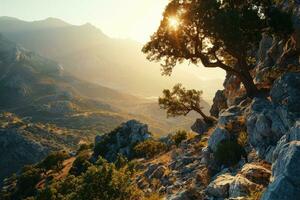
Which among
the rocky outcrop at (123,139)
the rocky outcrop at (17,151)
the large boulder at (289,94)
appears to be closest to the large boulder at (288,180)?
the large boulder at (289,94)

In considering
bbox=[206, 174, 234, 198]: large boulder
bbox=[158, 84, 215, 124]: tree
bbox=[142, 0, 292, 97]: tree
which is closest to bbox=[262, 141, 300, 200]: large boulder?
bbox=[206, 174, 234, 198]: large boulder

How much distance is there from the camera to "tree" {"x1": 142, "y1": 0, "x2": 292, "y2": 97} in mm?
33781

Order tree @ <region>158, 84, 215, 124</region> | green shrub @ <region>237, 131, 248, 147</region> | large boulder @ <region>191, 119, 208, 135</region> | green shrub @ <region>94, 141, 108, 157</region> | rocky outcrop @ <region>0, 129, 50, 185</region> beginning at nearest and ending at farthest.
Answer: green shrub @ <region>237, 131, 248, 147</region> → large boulder @ <region>191, 119, 208, 135</region> → tree @ <region>158, 84, 215, 124</region> → green shrub @ <region>94, 141, 108, 157</region> → rocky outcrop @ <region>0, 129, 50, 185</region>

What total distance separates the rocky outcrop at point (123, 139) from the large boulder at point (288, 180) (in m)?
79.3

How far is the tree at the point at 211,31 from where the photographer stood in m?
Answer: 33.8

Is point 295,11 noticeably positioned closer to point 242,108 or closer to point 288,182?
point 242,108

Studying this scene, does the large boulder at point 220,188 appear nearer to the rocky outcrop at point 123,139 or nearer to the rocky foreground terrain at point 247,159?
the rocky foreground terrain at point 247,159

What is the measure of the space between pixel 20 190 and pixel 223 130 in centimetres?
8555

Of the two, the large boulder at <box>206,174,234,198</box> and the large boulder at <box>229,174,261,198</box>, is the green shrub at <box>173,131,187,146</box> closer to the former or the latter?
the large boulder at <box>206,174,234,198</box>

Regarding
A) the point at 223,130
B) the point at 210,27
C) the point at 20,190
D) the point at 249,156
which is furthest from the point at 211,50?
the point at 20,190

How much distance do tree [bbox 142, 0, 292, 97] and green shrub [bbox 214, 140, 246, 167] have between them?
991 centimetres

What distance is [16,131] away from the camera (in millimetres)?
195875

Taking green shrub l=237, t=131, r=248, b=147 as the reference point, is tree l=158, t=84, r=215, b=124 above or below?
above

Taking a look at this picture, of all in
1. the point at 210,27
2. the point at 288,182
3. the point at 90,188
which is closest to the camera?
the point at 288,182
